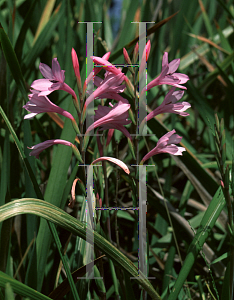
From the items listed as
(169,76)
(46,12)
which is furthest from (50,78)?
(46,12)

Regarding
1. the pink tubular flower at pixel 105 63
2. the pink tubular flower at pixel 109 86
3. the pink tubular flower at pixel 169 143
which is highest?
the pink tubular flower at pixel 105 63

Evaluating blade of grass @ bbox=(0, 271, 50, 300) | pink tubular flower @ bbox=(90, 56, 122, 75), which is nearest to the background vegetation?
blade of grass @ bbox=(0, 271, 50, 300)

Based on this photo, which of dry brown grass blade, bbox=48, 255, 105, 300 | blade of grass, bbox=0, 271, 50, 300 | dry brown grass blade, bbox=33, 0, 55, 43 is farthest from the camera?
dry brown grass blade, bbox=33, 0, 55, 43

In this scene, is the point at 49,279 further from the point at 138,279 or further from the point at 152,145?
the point at 152,145

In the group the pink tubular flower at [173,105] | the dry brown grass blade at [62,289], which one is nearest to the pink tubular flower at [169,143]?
the pink tubular flower at [173,105]

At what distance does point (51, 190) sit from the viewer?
0.50 meters

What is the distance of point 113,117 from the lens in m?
0.34

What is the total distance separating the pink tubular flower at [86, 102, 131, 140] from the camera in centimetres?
33

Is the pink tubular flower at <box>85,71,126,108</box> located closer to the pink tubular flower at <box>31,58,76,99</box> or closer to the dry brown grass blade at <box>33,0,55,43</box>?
the pink tubular flower at <box>31,58,76,99</box>

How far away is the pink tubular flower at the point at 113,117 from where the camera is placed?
0.33 metres

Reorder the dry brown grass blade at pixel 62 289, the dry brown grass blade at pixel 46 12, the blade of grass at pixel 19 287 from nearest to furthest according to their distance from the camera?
the blade of grass at pixel 19 287 < the dry brown grass blade at pixel 62 289 < the dry brown grass blade at pixel 46 12

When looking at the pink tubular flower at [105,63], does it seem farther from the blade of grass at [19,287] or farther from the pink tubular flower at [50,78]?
the blade of grass at [19,287]

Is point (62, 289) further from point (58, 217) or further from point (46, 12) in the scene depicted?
point (46, 12)

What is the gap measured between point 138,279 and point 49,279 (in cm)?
26
